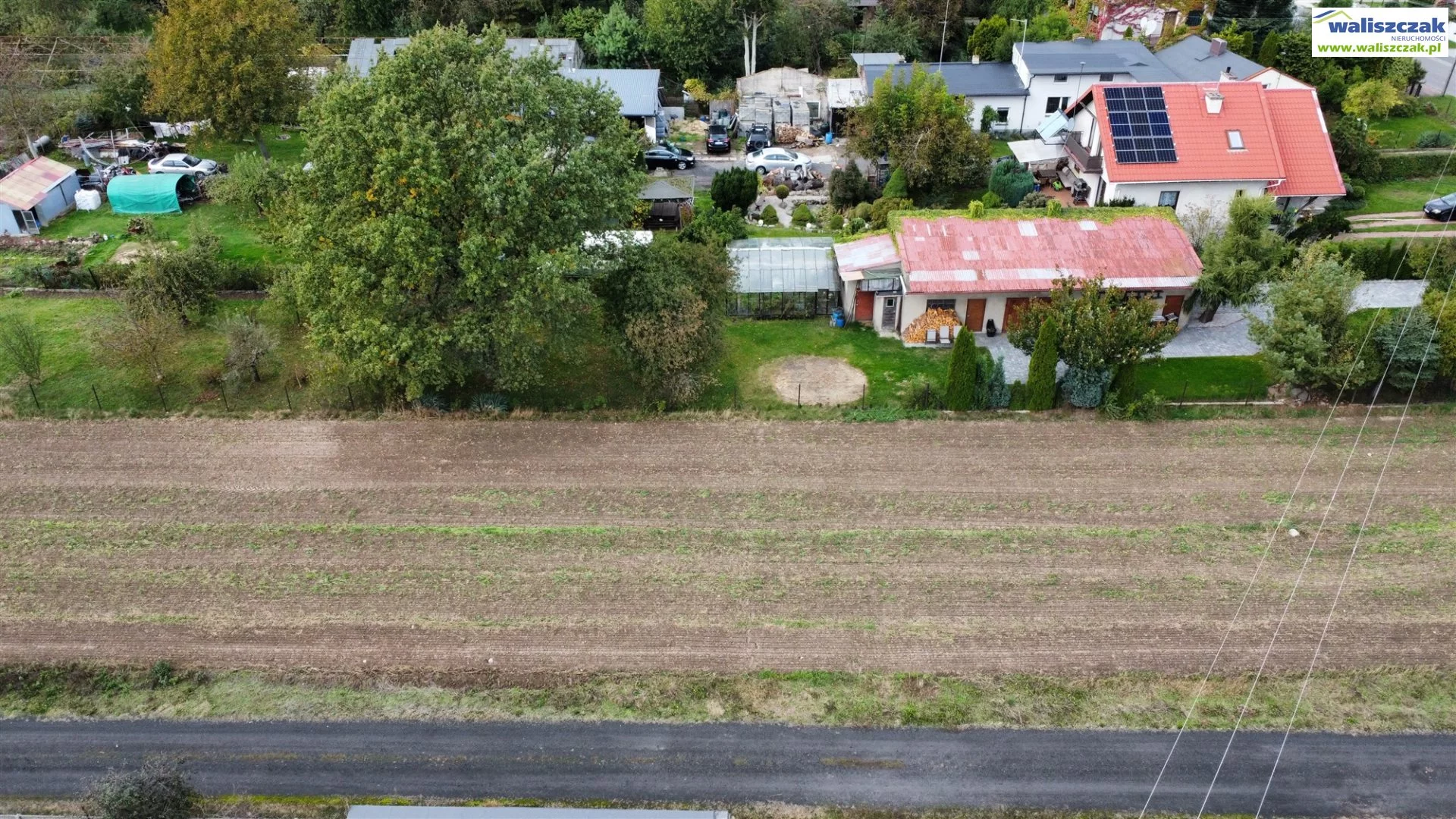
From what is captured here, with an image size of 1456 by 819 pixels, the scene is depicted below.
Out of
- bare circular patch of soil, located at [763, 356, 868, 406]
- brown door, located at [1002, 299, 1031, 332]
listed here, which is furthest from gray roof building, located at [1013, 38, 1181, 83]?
bare circular patch of soil, located at [763, 356, 868, 406]

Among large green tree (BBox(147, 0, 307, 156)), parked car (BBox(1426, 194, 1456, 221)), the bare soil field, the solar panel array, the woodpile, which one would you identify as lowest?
the bare soil field

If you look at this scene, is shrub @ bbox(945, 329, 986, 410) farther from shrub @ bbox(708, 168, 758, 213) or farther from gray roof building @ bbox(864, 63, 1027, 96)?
gray roof building @ bbox(864, 63, 1027, 96)

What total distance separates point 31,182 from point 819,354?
37.1 m

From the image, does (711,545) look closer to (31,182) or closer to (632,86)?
(632,86)

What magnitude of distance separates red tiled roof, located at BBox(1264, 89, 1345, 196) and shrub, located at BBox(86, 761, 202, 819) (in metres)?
43.1

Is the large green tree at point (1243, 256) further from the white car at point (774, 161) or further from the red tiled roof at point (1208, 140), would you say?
the white car at point (774, 161)

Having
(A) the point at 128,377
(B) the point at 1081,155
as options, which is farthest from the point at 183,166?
(B) the point at 1081,155

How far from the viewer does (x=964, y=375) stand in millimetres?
31922

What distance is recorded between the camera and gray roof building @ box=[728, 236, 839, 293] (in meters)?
37.8

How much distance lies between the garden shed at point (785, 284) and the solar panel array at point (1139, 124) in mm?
14121

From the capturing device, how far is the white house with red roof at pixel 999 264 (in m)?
35.7

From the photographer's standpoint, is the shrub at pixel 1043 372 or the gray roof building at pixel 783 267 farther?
the gray roof building at pixel 783 267

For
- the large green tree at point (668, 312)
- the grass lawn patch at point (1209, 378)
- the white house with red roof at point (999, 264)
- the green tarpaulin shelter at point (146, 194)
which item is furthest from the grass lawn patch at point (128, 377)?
the grass lawn patch at point (1209, 378)

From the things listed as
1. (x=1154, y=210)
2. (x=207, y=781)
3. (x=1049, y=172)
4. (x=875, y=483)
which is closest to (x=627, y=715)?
(x=207, y=781)
